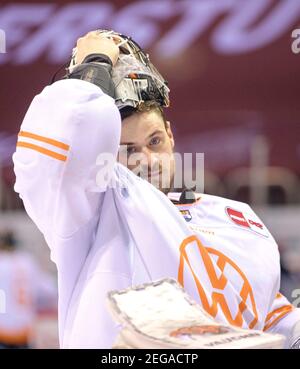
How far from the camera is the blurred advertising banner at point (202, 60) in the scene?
152 inches

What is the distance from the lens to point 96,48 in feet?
4.36

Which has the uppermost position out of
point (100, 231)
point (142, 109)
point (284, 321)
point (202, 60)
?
point (202, 60)

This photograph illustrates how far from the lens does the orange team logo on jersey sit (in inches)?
46.9

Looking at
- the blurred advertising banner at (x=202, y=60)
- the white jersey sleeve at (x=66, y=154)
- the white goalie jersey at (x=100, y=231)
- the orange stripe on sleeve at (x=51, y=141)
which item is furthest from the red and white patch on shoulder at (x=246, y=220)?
the blurred advertising banner at (x=202, y=60)

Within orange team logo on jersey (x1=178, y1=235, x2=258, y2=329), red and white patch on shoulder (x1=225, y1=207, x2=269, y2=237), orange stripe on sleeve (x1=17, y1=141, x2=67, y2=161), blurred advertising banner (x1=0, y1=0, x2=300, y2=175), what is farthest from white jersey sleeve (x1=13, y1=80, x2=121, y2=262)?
blurred advertising banner (x1=0, y1=0, x2=300, y2=175)

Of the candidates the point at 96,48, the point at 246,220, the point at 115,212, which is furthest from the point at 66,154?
the point at 246,220

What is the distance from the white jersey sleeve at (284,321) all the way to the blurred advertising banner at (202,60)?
2.46 m

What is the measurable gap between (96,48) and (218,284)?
1.59 ft

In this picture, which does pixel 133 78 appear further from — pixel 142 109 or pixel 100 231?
pixel 100 231

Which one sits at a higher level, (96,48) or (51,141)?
(96,48)

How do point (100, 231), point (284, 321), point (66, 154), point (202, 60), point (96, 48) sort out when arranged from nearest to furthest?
point (66, 154)
point (100, 231)
point (96, 48)
point (284, 321)
point (202, 60)

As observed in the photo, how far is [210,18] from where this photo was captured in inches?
159

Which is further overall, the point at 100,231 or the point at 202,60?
the point at 202,60
